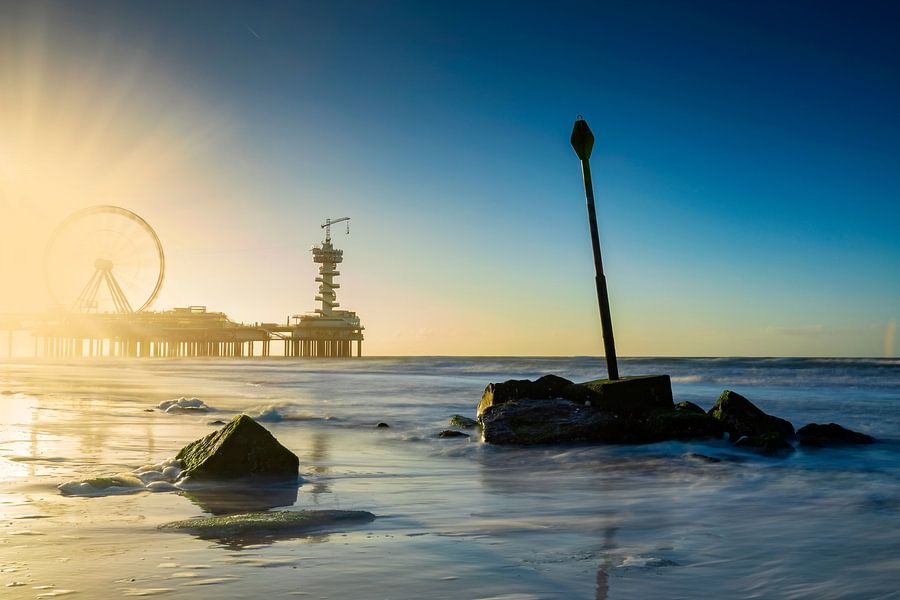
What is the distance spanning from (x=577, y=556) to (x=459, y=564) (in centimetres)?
74

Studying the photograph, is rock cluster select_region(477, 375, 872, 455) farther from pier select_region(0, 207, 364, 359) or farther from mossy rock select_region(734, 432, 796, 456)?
pier select_region(0, 207, 364, 359)

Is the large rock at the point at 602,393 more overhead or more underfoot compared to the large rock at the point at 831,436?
more overhead

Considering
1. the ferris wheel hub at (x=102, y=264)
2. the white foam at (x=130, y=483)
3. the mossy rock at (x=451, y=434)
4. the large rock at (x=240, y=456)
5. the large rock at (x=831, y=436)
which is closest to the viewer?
the white foam at (x=130, y=483)

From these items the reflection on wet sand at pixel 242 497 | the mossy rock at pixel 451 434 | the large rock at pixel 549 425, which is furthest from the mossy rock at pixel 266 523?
the mossy rock at pixel 451 434

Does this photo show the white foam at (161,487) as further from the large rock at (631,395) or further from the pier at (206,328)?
the pier at (206,328)

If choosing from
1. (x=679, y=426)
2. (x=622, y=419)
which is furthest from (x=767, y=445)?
(x=622, y=419)

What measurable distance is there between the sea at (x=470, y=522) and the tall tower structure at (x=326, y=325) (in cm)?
8953

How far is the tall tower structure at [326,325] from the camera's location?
9981 cm

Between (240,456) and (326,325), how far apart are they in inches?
3726

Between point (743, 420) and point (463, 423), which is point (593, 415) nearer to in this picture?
point (743, 420)

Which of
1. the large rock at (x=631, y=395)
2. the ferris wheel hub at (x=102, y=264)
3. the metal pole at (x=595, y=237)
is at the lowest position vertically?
the large rock at (x=631, y=395)

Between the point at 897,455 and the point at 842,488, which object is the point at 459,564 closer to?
the point at 842,488

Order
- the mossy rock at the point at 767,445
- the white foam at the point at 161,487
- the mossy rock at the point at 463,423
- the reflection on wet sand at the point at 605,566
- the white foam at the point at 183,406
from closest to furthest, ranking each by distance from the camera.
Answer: the reflection on wet sand at the point at 605,566
the white foam at the point at 161,487
the mossy rock at the point at 767,445
the mossy rock at the point at 463,423
the white foam at the point at 183,406

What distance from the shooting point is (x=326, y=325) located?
99812 mm
